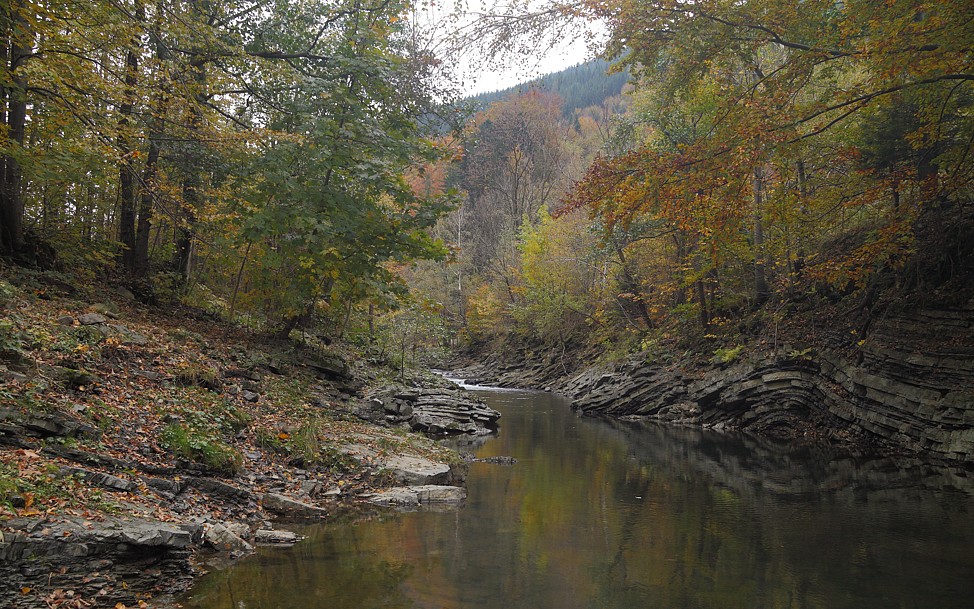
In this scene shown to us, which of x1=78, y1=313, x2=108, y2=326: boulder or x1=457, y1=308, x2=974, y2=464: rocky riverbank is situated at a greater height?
x1=78, y1=313, x2=108, y2=326: boulder

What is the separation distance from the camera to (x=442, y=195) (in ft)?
39.7

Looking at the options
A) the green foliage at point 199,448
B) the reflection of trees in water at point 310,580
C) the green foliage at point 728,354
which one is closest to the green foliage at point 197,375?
the green foliage at point 199,448

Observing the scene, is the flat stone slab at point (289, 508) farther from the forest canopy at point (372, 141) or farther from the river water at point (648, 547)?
the forest canopy at point (372, 141)

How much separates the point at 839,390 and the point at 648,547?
427 inches

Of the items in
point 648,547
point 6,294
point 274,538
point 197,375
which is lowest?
point 648,547

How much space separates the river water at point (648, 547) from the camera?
549 cm

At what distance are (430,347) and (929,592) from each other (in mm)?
20819

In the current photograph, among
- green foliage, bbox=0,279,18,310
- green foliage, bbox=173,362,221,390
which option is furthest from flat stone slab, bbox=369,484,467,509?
green foliage, bbox=0,279,18,310

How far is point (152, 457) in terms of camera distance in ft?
22.0

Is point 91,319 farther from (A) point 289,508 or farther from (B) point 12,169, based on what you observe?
(A) point 289,508

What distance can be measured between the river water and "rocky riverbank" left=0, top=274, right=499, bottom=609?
0.60m

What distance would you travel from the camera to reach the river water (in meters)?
5.49

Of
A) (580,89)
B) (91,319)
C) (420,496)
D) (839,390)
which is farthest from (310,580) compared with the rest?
(580,89)

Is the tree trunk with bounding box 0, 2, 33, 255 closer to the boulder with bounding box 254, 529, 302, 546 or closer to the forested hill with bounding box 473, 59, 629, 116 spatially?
the boulder with bounding box 254, 529, 302, 546
